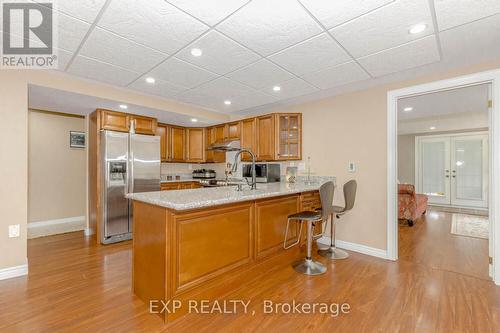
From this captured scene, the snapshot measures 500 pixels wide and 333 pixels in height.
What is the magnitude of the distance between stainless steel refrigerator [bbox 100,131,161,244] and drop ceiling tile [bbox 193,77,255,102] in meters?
1.43

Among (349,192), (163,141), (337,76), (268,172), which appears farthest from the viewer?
(163,141)

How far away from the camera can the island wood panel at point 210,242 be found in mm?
1905

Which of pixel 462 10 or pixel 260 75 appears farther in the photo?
pixel 260 75

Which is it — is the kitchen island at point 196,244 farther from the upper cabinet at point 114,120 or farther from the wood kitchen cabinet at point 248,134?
the upper cabinet at point 114,120

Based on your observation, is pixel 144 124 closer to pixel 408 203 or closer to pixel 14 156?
pixel 14 156

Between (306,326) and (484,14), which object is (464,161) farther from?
(306,326)

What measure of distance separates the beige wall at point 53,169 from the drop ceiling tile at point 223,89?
354 centimetres

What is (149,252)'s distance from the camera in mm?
2053

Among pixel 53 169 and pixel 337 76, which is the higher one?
pixel 337 76

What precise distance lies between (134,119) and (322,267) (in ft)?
12.6

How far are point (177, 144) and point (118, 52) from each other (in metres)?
3.10

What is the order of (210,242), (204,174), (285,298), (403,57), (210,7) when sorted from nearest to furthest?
(210,7)
(210,242)
(285,298)
(403,57)
(204,174)

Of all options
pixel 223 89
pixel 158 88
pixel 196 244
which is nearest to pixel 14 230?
pixel 196 244

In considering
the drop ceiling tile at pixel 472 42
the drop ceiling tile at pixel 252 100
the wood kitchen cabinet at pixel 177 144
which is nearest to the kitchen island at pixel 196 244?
the drop ceiling tile at pixel 252 100
